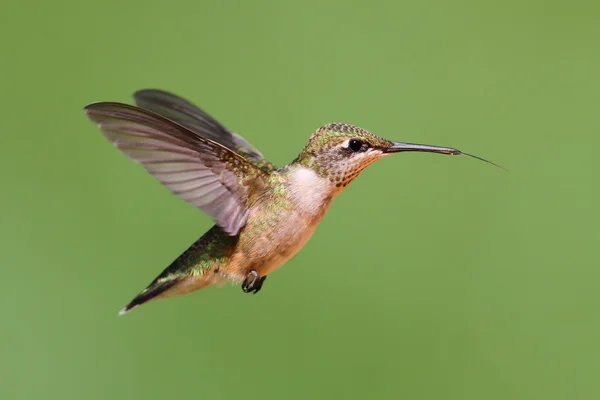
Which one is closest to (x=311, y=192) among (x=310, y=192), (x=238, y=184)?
(x=310, y=192)

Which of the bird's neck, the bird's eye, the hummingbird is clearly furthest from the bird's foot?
the bird's eye

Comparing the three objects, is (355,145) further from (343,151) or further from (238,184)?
(238,184)

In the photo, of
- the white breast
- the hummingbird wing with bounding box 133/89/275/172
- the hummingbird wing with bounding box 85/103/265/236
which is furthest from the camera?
the hummingbird wing with bounding box 133/89/275/172

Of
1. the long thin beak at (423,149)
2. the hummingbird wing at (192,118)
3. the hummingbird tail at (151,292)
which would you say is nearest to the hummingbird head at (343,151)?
the long thin beak at (423,149)

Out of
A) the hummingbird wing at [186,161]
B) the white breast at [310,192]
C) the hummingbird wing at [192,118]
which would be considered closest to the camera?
the hummingbird wing at [186,161]

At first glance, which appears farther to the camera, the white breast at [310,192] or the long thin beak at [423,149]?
the white breast at [310,192]

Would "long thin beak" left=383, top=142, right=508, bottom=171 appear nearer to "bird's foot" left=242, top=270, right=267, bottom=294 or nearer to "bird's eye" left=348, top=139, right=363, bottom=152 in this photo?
"bird's eye" left=348, top=139, right=363, bottom=152

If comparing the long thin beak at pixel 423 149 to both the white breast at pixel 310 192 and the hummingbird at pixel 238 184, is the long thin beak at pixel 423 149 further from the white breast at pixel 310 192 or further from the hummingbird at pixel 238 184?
the white breast at pixel 310 192

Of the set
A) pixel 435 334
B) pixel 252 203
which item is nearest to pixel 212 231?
pixel 252 203
